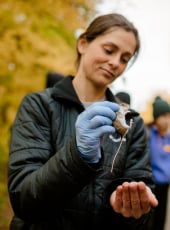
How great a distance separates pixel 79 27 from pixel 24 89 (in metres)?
0.92

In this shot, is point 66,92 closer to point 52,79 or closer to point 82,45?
point 82,45

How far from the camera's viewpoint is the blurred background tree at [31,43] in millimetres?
3436

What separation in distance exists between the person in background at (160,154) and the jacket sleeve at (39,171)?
2.94 m

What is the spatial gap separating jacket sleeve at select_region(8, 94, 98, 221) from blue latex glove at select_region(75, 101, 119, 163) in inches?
1.2

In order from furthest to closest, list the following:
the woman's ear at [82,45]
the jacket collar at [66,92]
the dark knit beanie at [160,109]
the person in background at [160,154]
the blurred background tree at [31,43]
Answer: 1. the dark knit beanie at [160,109]
2. the person in background at [160,154]
3. the blurred background tree at [31,43]
4. the woman's ear at [82,45]
5. the jacket collar at [66,92]

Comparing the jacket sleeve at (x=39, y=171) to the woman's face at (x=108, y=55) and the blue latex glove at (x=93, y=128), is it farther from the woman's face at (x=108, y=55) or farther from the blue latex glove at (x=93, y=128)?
the woman's face at (x=108, y=55)

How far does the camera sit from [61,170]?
42.3 inches

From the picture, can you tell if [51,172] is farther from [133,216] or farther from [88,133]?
[133,216]

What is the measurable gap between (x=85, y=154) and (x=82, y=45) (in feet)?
2.34

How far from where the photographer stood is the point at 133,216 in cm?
122

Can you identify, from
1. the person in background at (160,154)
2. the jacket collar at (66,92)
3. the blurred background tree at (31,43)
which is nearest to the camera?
the jacket collar at (66,92)

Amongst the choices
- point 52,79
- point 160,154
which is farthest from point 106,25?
point 160,154

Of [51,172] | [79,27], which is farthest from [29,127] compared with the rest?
[79,27]

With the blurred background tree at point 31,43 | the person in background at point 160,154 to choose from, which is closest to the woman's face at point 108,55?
the blurred background tree at point 31,43
